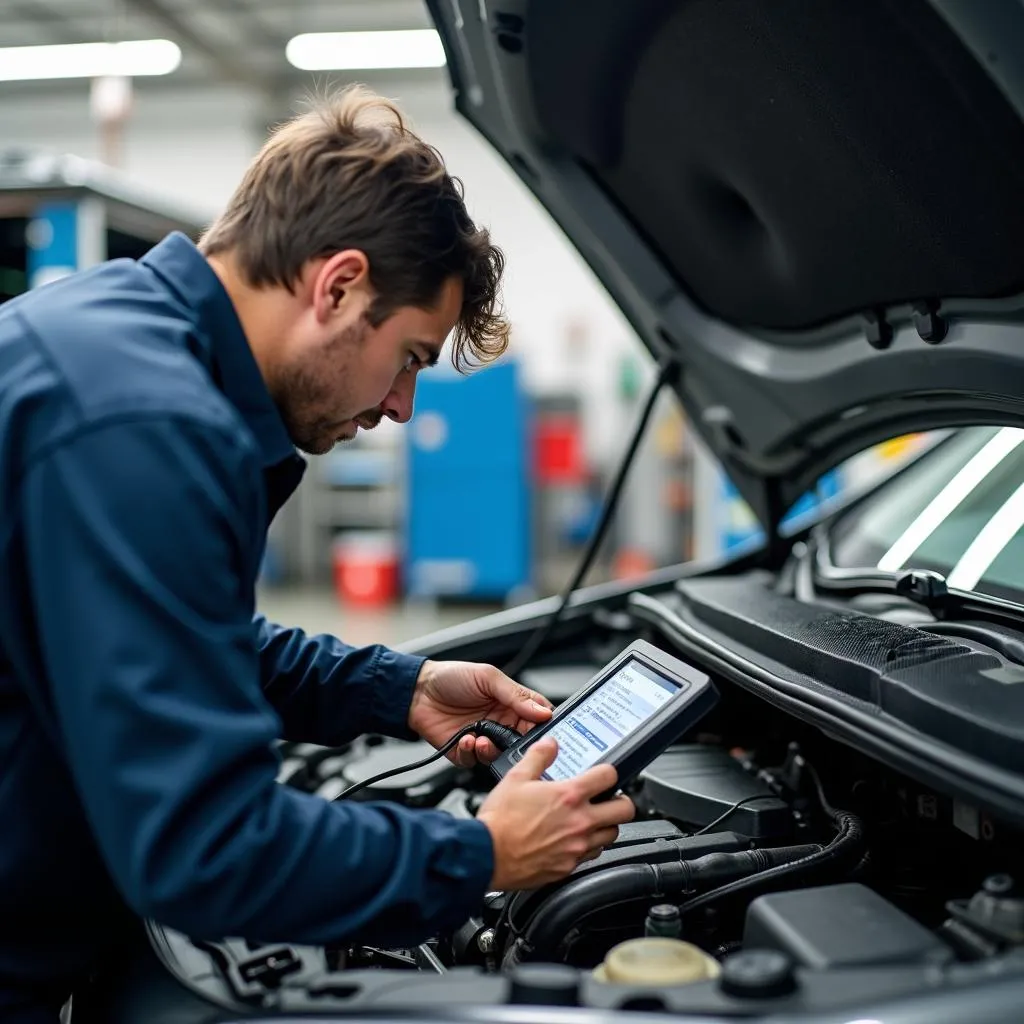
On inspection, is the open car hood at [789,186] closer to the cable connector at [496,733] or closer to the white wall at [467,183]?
the cable connector at [496,733]

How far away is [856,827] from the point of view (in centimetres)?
119

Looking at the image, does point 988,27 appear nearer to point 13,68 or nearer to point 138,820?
point 138,820

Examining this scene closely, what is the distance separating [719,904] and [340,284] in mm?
745

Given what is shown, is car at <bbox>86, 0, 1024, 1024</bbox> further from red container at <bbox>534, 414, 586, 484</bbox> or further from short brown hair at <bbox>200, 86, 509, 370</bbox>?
red container at <bbox>534, 414, 586, 484</bbox>

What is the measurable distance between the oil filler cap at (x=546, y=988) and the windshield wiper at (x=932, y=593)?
0.75 meters

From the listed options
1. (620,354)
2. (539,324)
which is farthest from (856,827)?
(539,324)

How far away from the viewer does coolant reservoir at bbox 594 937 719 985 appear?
85cm

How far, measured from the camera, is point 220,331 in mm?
1020

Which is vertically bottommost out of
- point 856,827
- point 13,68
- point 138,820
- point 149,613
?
point 856,827

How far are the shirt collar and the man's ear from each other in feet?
0.27

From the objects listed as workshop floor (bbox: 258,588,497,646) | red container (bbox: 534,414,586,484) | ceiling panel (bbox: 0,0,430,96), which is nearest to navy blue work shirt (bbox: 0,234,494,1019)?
workshop floor (bbox: 258,588,497,646)

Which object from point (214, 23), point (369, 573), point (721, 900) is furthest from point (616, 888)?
point (214, 23)

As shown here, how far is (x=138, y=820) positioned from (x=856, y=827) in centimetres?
78

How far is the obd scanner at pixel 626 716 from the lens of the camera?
1.09 meters
